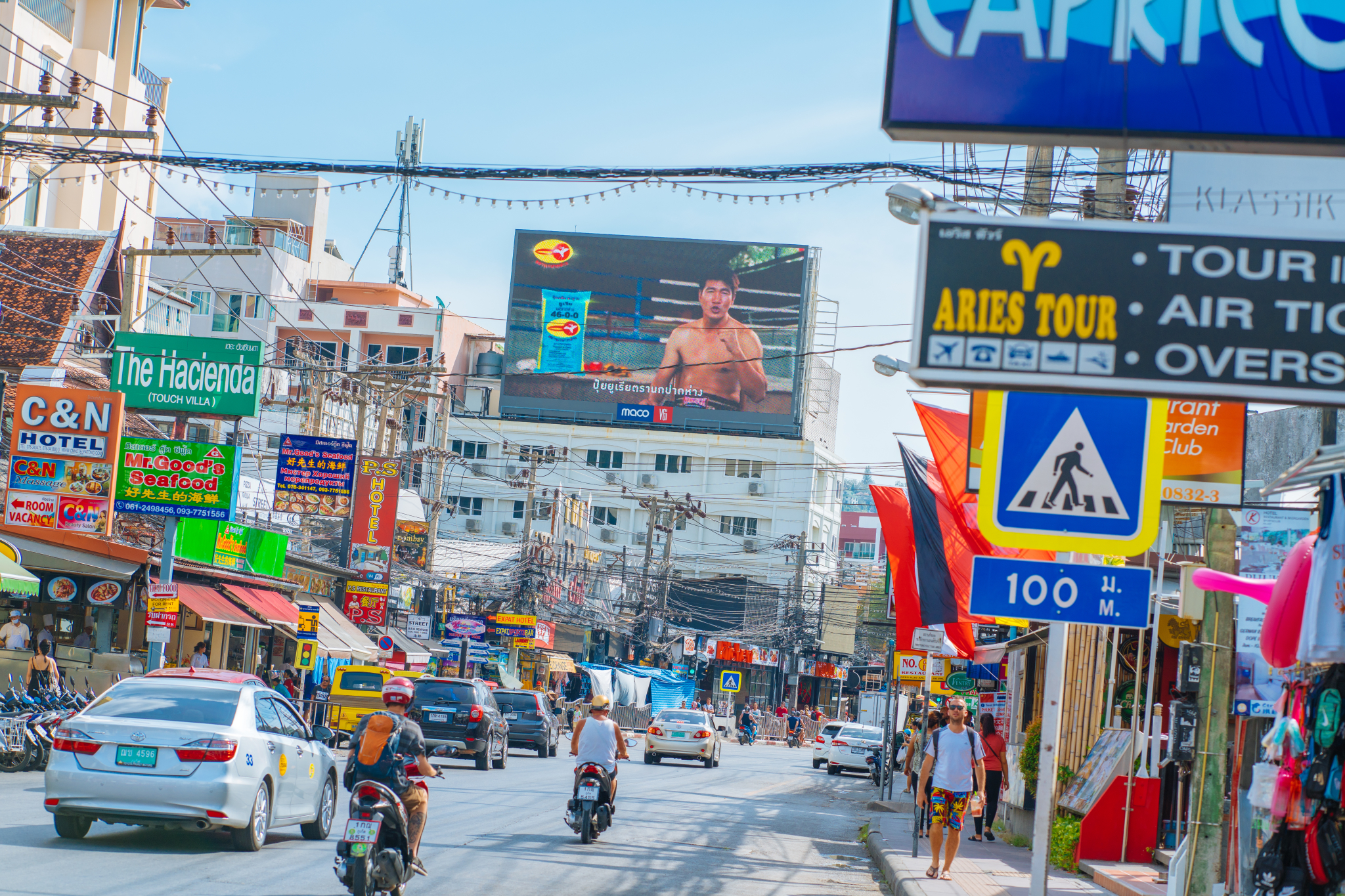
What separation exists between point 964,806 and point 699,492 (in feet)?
243

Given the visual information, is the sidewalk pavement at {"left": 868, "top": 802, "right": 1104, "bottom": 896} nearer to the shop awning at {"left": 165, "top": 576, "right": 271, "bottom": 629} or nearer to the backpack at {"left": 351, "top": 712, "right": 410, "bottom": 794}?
the backpack at {"left": 351, "top": 712, "right": 410, "bottom": 794}

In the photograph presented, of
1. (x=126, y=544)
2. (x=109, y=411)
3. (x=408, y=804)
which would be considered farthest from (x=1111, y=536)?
(x=126, y=544)

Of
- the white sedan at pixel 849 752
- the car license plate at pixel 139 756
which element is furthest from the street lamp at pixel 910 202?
the white sedan at pixel 849 752

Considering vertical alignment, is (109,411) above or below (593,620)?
above

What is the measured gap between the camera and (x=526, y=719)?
37406 mm

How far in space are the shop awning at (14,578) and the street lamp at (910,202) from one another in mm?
15568

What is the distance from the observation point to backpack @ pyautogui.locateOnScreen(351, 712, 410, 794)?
1032cm

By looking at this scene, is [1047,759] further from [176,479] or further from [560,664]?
[560,664]

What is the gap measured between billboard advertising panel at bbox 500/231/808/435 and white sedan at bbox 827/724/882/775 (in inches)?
1390

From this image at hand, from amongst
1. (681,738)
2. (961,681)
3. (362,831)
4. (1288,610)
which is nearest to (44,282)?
(681,738)

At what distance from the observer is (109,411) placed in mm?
26547

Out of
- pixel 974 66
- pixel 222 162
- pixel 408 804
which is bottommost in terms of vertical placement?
pixel 408 804

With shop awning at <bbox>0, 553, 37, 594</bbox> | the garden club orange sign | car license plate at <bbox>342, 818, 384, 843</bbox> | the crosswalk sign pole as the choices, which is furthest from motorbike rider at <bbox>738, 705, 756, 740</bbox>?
the crosswalk sign pole

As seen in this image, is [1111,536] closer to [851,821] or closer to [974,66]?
[974,66]
